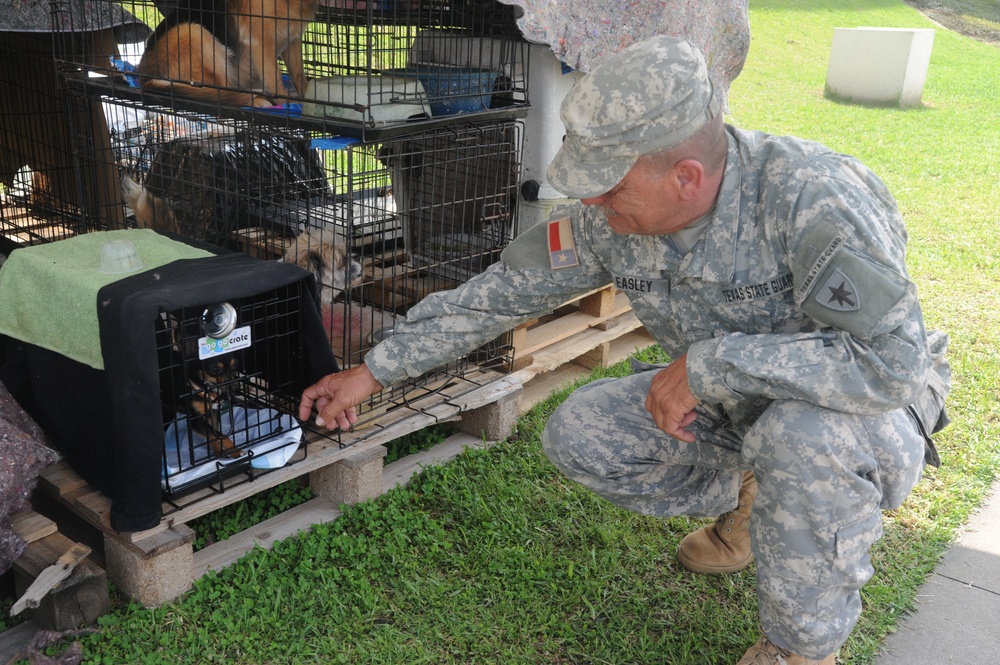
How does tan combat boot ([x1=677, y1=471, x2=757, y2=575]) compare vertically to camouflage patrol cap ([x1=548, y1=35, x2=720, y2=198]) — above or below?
below

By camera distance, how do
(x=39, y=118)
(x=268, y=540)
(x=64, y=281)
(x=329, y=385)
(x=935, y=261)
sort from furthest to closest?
(x=935, y=261)
(x=39, y=118)
(x=268, y=540)
(x=329, y=385)
(x=64, y=281)

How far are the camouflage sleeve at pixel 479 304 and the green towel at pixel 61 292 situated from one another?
669 mm

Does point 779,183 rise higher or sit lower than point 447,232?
higher

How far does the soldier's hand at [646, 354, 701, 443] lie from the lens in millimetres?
2025

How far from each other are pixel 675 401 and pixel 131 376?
1329 millimetres

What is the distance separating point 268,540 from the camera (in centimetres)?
257

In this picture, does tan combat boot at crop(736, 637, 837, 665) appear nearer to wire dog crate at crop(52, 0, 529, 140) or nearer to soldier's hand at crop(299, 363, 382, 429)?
soldier's hand at crop(299, 363, 382, 429)

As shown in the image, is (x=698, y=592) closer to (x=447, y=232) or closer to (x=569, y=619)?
(x=569, y=619)

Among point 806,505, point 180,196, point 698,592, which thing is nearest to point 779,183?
point 806,505

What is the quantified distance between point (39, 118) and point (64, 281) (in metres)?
2.77

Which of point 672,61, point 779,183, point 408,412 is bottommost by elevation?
point 408,412

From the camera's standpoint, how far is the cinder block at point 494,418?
3.21 meters

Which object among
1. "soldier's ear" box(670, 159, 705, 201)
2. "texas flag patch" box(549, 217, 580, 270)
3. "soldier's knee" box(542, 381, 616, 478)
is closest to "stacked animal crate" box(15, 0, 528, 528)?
"texas flag patch" box(549, 217, 580, 270)

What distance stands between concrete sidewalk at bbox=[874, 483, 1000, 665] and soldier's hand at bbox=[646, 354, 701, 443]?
0.89 metres
